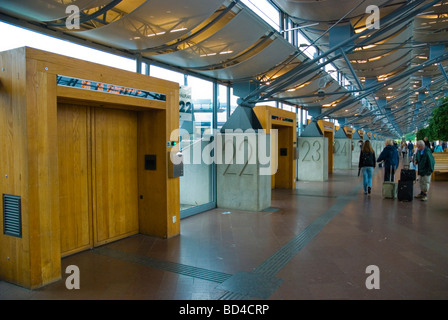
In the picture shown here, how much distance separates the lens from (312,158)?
1512 cm

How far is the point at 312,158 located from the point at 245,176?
7.21 meters

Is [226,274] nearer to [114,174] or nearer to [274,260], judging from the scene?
[274,260]

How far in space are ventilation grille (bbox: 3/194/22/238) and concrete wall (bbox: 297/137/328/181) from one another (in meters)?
12.6

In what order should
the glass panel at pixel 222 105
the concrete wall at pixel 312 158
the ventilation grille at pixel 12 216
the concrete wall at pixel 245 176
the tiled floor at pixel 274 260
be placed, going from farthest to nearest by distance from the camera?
A: the concrete wall at pixel 312 158 → the glass panel at pixel 222 105 → the concrete wall at pixel 245 176 → the ventilation grille at pixel 12 216 → the tiled floor at pixel 274 260

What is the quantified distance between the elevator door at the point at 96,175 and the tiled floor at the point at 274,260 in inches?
12.5

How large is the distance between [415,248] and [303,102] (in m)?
10.8

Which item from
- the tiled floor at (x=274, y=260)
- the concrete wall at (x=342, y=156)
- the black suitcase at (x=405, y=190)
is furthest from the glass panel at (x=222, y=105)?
the concrete wall at (x=342, y=156)

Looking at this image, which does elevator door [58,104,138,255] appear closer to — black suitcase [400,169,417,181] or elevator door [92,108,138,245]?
elevator door [92,108,138,245]

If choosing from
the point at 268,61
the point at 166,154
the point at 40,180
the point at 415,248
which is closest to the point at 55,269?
the point at 40,180

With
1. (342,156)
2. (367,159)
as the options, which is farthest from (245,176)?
(342,156)

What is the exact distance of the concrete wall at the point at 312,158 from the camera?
48.5 feet

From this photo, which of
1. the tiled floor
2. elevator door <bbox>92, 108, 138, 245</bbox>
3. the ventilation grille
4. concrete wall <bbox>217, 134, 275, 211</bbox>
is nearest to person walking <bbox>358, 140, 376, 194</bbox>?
the tiled floor

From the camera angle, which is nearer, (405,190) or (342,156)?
(405,190)

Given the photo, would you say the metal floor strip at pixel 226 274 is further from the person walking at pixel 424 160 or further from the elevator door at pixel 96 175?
the person walking at pixel 424 160
